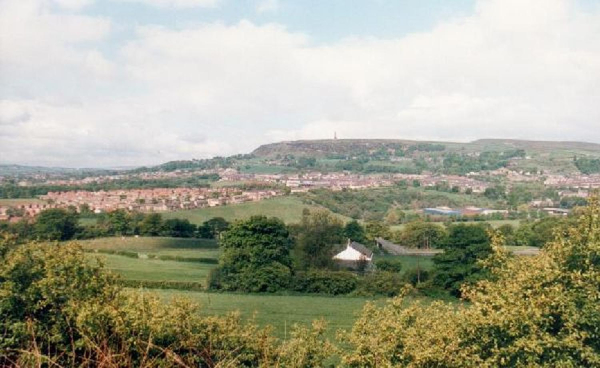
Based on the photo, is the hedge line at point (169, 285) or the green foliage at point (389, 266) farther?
the green foliage at point (389, 266)

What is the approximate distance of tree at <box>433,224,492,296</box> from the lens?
54250 millimetres

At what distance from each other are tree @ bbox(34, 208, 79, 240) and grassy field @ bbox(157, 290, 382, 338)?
40.5 meters

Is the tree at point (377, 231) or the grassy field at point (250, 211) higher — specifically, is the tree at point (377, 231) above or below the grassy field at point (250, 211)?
below

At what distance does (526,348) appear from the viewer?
14.2m

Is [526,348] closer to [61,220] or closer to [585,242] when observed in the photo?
[585,242]

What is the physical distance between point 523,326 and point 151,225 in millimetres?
84511

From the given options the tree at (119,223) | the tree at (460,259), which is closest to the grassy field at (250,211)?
the tree at (119,223)

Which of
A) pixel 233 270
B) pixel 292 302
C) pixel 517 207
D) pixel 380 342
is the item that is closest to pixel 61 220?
pixel 233 270

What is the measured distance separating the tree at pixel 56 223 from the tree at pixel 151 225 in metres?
10.5

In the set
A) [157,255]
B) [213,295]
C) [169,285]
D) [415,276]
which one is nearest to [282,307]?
[213,295]

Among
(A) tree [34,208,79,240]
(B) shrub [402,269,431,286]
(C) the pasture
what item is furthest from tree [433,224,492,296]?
(A) tree [34,208,79,240]

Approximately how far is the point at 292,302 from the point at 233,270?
10036 mm

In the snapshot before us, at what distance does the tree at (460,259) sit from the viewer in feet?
178

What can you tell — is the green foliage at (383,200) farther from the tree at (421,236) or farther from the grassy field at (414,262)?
the grassy field at (414,262)
